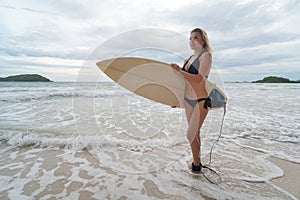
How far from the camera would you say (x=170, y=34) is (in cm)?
228

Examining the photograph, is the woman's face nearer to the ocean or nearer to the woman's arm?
the woman's arm

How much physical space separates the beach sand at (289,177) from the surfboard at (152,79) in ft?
3.96

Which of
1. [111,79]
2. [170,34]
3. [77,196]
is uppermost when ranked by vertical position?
[170,34]

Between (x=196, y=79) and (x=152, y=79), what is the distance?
0.96m

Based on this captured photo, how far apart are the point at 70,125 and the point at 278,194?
4601mm

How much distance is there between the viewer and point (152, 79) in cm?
281

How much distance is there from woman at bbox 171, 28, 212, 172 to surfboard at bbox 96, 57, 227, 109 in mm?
254

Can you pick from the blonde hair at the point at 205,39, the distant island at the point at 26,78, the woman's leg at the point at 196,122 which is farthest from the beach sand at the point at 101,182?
the distant island at the point at 26,78

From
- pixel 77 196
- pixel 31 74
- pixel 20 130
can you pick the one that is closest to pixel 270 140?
pixel 77 196

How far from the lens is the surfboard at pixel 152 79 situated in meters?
2.47

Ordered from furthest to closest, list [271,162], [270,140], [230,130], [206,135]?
[230,130], [206,135], [270,140], [271,162]

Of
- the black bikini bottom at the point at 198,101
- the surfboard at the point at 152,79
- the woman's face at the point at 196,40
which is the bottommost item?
the black bikini bottom at the point at 198,101

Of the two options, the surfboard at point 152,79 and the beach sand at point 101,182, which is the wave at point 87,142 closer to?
the beach sand at point 101,182

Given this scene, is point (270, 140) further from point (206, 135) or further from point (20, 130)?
point (20, 130)
